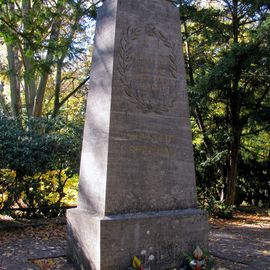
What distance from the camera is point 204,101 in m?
10.6

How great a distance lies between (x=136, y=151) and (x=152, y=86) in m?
0.96

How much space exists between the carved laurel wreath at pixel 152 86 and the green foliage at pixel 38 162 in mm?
3850

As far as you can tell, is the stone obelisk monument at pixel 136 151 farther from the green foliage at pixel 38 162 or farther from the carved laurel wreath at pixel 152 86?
the green foliage at pixel 38 162

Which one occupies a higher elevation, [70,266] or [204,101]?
[204,101]

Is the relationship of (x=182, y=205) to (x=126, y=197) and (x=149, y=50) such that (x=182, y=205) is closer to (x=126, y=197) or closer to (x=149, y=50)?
(x=126, y=197)

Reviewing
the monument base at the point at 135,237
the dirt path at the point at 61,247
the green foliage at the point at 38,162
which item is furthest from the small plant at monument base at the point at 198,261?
the green foliage at the point at 38,162

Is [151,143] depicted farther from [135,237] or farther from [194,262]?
[194,262]

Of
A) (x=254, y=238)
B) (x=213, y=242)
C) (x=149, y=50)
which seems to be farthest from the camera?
(x=254, y=238)

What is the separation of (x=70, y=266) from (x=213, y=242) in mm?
3028

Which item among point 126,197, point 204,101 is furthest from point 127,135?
point 204,101

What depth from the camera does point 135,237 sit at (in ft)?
15.9

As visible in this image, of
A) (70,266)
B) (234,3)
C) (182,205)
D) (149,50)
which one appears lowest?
(70,266)

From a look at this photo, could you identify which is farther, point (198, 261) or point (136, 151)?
point (136, 151)

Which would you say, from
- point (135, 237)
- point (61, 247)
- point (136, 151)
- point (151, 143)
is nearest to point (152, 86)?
point (151, 143)
